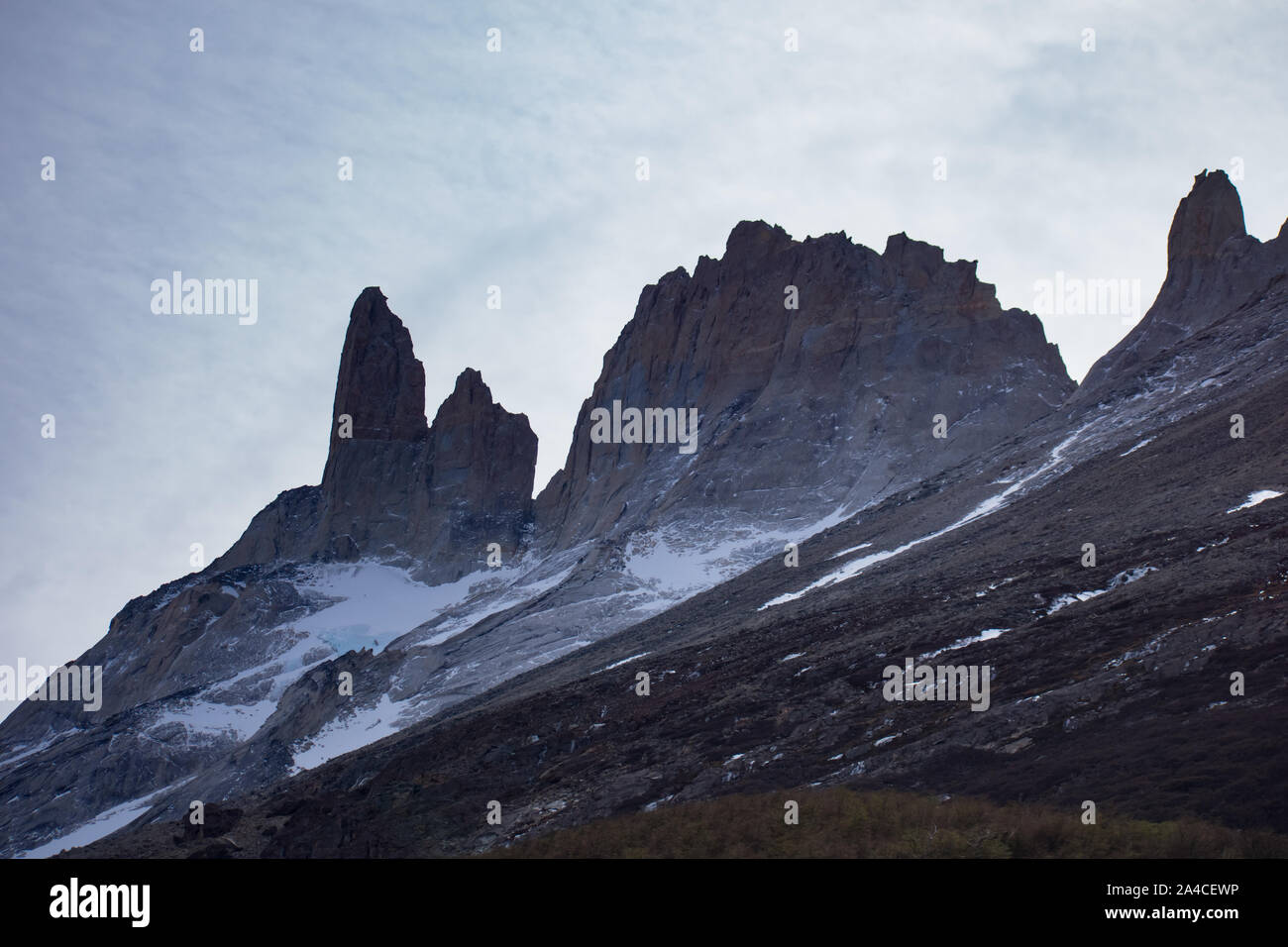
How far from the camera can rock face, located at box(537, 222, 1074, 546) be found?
105 metres

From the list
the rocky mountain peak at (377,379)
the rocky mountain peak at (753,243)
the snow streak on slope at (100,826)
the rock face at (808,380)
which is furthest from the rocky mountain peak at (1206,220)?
the rocky mountain peak at (377,379)

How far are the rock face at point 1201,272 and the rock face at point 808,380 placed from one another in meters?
9.73

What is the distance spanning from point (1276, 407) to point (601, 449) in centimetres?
9648

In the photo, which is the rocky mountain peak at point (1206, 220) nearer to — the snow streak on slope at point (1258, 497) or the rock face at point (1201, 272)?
the rock face at point (1201, 272)

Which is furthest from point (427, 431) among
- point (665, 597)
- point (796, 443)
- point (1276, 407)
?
point (1276, 407)

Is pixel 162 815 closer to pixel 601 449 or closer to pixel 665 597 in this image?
pixel 665 597

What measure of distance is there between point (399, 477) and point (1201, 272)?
102m

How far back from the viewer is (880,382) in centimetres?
11450

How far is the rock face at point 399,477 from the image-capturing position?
15750 centimetres

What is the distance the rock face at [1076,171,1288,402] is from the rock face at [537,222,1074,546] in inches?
383

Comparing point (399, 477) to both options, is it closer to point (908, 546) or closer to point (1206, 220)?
point (1206, 220)

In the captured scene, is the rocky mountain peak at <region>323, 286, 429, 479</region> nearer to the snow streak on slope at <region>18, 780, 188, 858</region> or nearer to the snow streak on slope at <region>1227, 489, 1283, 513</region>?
the snow streak on slope at <region>18, 780, 188, 858</region>

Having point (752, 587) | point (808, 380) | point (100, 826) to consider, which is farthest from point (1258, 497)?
point (808, 380)
